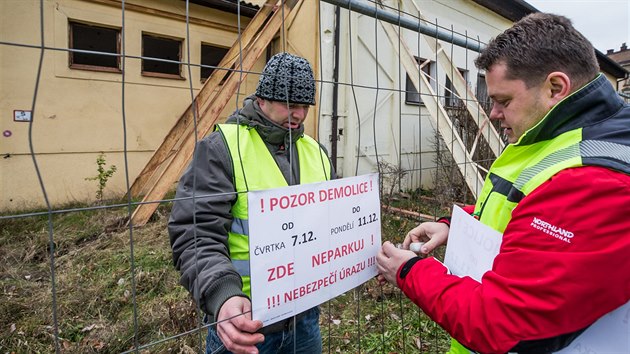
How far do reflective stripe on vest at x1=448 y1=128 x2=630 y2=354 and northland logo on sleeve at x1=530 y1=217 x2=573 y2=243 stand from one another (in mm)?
125

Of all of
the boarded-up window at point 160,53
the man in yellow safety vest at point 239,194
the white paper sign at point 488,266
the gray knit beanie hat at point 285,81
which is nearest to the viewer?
the white paper sign at point 488,266

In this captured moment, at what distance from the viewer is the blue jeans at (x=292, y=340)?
148 cm

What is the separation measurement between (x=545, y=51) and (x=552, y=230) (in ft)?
1.71

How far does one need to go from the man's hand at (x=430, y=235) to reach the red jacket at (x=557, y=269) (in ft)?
1.74

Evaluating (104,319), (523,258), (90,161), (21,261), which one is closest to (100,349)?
(104,319)

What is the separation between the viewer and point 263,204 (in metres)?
1.18

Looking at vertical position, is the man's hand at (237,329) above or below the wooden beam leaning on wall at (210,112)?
below

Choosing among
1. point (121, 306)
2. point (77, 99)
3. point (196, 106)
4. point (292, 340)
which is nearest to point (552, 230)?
point (292, 340)

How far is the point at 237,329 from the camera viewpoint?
3.55 feet

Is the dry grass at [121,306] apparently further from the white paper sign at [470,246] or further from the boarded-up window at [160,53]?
the boarded-up window at [160,53]

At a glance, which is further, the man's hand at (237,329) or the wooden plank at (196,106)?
the wooden plank at (196,106)

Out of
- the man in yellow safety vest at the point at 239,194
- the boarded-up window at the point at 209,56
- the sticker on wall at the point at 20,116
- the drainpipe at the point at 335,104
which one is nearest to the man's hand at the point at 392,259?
the man in yellow safety vest at the point at 239,194

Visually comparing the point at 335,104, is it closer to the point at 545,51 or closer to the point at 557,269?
the point at 545,51

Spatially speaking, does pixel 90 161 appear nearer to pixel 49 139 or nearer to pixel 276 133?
pixel 49 139
